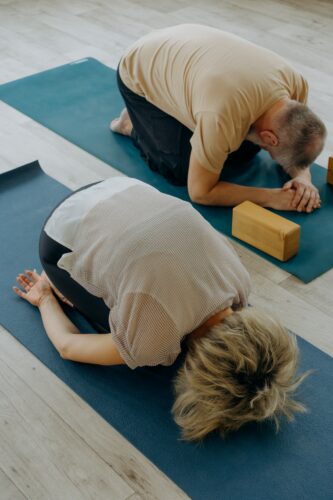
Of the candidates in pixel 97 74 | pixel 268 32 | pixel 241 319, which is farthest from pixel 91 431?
pixel 268 32

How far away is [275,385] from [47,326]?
0.84 m

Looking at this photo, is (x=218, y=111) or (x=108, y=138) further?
(x=108, y=138)

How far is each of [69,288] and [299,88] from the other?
1286 mm

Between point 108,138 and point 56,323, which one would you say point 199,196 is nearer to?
point 108,138

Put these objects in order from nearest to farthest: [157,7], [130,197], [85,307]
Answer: [130,197], [85,307], [157,7]

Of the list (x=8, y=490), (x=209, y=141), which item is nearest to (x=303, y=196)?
(x=209, y=141)

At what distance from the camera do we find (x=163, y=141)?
10.2 feet

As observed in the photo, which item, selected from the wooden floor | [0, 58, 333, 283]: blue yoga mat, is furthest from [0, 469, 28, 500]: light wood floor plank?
[0, 58, 333, 283]: blue yoga mat

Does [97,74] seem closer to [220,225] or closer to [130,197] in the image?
[220,225]

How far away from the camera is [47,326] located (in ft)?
7.59

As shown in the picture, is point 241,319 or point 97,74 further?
point 97,74

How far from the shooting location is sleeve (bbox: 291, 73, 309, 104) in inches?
112

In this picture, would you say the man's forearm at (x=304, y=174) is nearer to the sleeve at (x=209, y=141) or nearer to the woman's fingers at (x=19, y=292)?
the sleeve at (x=209, y=141)

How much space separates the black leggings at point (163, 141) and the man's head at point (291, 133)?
13.7 inches
